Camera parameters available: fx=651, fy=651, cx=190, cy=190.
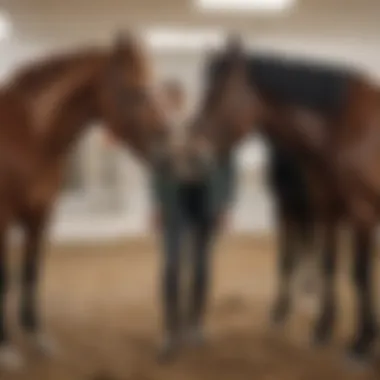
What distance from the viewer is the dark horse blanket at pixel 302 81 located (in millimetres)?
870

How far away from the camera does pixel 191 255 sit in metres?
0.85

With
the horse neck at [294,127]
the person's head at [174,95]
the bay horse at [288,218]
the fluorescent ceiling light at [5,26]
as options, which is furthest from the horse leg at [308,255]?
the fluorescent ceiling light at [5,26]

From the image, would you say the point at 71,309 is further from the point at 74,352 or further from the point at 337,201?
the point at 337,201

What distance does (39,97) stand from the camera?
0.88 meters

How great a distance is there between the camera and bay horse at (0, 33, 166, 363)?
2.72ft

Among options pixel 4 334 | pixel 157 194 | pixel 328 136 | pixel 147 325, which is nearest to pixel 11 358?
pixel 4 334

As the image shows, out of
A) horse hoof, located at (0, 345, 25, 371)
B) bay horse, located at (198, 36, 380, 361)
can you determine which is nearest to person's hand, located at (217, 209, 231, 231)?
bay horse, located at (198, 36, 380, 361)

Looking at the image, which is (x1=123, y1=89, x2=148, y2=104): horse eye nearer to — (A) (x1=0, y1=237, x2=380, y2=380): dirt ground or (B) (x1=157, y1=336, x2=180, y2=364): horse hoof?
(A) (x1=0, y1=237, x2=380, y2=380): dirt ground

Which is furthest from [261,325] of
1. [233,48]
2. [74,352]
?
[233,48]

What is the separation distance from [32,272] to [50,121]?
20 cm

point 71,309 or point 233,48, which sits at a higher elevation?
point 233,48

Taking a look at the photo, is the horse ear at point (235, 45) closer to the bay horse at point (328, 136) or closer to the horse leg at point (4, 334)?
the bay horse at point (328, 136)

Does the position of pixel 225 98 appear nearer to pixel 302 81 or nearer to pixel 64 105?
pixel 302 81

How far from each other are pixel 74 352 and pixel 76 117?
309 mm
